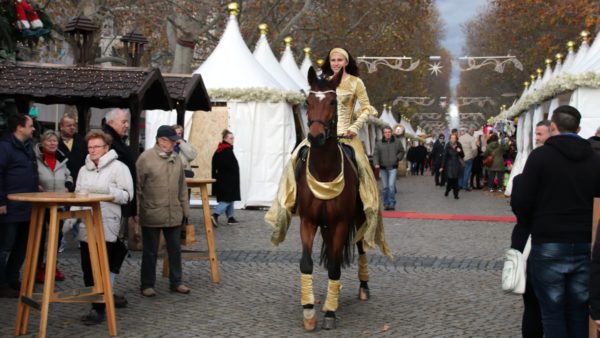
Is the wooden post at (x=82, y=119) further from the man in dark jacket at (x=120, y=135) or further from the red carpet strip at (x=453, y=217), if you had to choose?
the red carpet strip at (x=453, y=217)

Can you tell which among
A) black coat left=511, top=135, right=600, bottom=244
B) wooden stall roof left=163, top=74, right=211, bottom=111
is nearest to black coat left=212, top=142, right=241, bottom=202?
wooden stall roof left=163, top=74, right=211, bottom=111

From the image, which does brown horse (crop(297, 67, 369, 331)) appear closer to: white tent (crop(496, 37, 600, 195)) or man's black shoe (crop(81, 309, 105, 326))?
man's black shoe (crop(81, 309, 105, 326))

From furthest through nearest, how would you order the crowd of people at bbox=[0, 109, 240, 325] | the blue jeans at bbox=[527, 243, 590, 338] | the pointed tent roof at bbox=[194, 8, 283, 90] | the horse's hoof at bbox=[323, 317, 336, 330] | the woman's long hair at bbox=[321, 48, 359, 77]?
the pointed tent roof at bbox=[194, 8, 283, 90] < the woman's long hair at bbox=[321, 48, 359, 77] < the crowd of people at bbox=[0, 109, 240, 325] < the horse's hoof at bbox=[323, 317, 336, 330] < the blue jeans at bbox=[527, 243, 590, 338]

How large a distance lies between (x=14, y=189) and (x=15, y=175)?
144mm

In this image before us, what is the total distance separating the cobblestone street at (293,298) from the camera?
7.62 meters

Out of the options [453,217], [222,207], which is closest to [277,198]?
[222,207]

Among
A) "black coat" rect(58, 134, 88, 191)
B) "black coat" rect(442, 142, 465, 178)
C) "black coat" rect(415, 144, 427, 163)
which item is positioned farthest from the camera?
"black coat" rect(415, 144, 427, 163)

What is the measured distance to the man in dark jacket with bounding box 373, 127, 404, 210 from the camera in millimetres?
20500

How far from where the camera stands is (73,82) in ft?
35.4

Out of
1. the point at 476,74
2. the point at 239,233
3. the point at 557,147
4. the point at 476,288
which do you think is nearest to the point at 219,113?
the point at 239,233

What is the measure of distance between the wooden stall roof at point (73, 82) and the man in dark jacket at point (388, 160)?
1010 cm

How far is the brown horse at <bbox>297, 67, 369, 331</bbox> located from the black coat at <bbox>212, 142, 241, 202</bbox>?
25.8ft

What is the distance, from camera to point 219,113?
1995 cm

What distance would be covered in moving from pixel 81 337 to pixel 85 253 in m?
0.90
